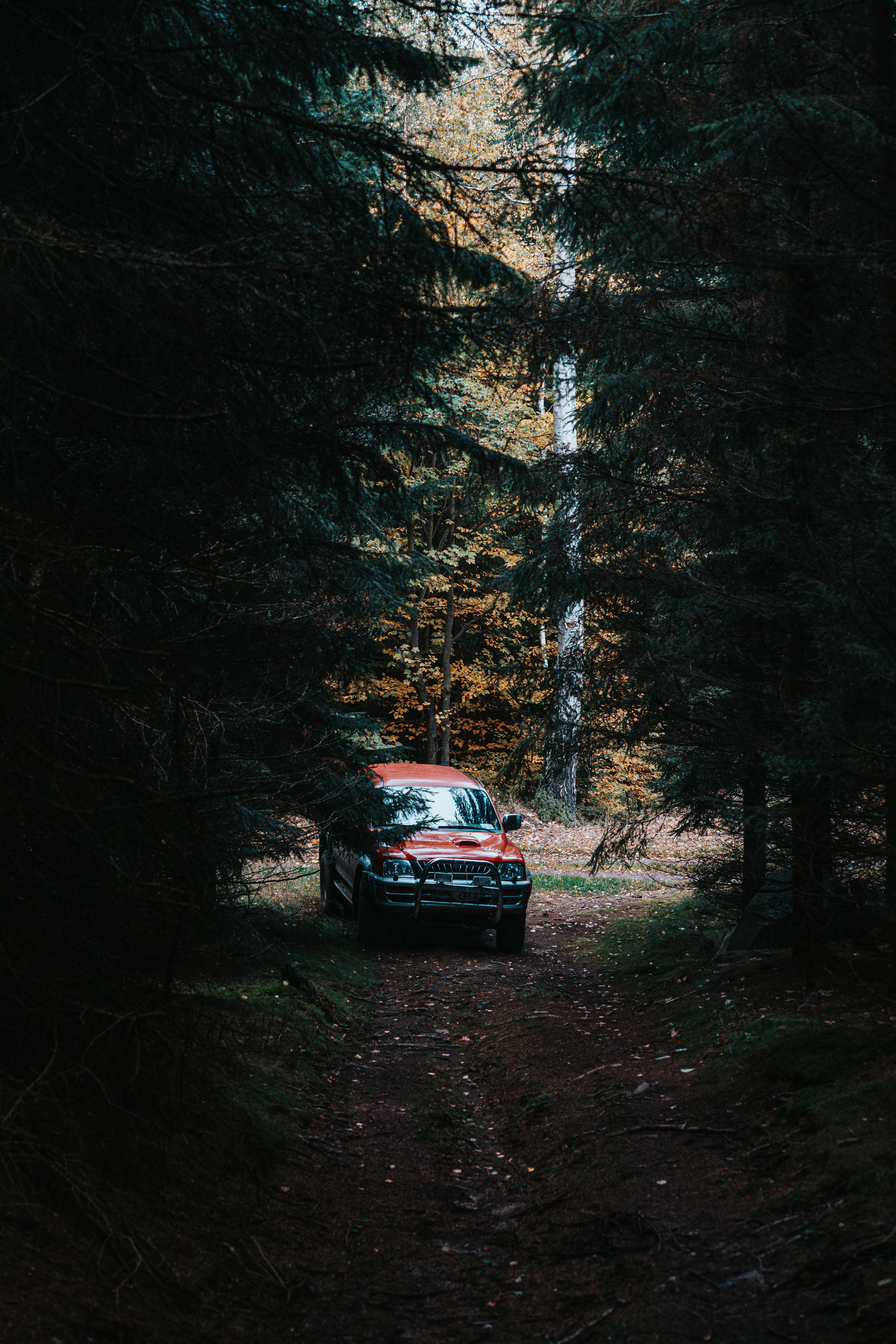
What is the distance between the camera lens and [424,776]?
45.2 feet

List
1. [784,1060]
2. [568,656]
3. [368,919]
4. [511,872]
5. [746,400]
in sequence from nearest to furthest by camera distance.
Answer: [784,1060] < [746,400] < [568,656] < [511,872] < [368,919]

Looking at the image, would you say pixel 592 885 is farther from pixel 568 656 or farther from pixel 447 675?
pixel 447 675

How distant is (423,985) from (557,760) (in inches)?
109

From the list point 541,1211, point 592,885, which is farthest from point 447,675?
point 541,1211

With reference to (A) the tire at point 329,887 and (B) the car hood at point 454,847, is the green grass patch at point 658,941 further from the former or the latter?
(A) the tire at point 329,887

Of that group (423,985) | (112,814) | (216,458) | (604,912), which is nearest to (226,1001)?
(112,814)

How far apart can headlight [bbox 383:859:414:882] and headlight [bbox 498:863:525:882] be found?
3.48ft

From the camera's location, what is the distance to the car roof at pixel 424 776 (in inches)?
527

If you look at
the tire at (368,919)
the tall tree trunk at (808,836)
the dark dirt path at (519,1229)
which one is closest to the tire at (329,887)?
the tire at (368,919)

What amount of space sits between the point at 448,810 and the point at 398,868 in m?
1.52

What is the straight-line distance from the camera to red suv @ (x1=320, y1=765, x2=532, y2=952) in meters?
11.6

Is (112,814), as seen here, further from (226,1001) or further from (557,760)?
(557,760)

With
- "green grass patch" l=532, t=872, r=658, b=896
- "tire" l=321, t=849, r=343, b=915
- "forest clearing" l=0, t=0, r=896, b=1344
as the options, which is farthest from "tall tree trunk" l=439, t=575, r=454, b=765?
"forest clearing" l=0, t=0, r=896, b=1344

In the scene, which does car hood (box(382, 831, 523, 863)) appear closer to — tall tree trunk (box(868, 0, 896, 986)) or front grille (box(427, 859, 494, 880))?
front grille (box(427, 859, 494, 880))
